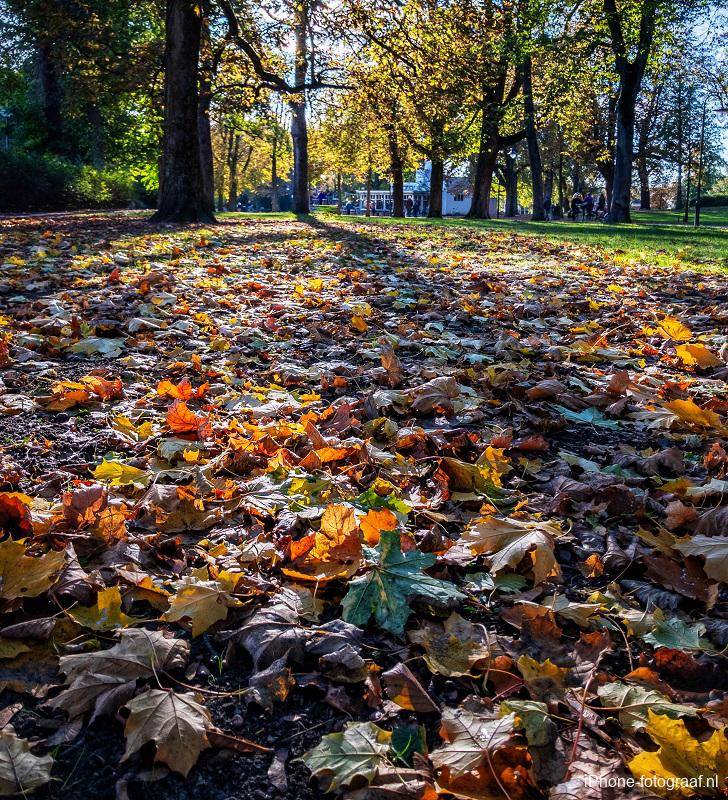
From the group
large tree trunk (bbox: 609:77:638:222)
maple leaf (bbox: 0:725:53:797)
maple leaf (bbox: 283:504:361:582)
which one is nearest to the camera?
maple leaf (bbox: 0:725:53:797)

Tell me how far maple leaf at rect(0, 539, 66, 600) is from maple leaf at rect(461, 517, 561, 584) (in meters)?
1.20

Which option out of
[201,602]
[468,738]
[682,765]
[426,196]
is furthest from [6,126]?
[426,196]

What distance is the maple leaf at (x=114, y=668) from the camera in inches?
52.7

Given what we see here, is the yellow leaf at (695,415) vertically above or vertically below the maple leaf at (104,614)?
above

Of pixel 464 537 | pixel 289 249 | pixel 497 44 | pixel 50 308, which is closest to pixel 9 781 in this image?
pixel 464 537

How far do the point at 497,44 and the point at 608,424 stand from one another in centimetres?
1764

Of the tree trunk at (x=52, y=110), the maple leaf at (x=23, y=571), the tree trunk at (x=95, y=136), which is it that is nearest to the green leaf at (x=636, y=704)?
the maple leaf at (x=23, y=571)

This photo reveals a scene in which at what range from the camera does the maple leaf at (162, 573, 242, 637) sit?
5.24 feet

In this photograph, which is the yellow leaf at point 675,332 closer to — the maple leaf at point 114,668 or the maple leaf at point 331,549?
the maple leaf at point 331,549

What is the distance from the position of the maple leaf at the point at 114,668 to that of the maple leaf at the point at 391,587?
0.46 m

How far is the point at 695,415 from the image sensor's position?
2889 mm

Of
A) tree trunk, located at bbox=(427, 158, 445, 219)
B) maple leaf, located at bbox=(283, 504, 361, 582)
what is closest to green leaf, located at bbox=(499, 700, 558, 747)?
maple leaf, located at bbox=(283, 504, 361, 582)

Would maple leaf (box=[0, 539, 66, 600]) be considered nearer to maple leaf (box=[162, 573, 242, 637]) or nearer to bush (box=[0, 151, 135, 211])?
maple leaf (box=[162, 573, 242, 637])

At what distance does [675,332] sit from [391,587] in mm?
3691
